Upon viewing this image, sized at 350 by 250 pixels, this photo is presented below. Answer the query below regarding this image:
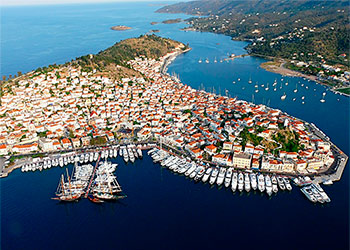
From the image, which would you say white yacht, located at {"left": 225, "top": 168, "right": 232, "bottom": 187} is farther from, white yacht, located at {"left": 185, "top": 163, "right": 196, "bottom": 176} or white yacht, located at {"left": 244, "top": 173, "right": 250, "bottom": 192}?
white yacht, located at {"left": 185, "top": 163, "right": 196, "bottom": 176}

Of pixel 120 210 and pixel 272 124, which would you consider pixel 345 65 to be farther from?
pixel 120 210

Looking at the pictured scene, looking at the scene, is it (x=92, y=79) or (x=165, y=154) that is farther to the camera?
(x=92, y=79)

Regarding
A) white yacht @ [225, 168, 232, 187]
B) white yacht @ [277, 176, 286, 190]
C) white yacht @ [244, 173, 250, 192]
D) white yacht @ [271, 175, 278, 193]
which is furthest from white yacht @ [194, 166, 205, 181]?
white yacht @ [277, 176, 286, 190]

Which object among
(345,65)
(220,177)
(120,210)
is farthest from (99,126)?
(345,65)

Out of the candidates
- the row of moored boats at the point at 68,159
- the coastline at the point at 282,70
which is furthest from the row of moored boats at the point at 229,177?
the coastline at the point at 282,70

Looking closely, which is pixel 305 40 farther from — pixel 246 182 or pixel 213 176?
pixel 213 176

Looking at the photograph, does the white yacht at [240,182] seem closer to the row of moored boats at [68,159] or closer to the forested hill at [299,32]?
the row of moored boats at [68,159]
